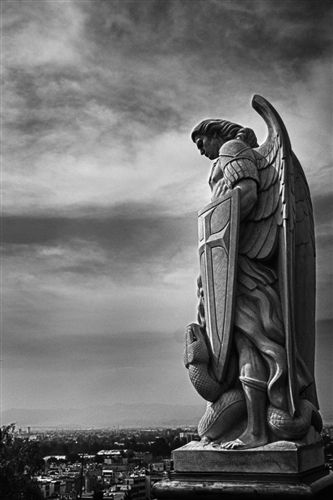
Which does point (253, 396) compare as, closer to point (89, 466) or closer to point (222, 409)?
point (222, 409)

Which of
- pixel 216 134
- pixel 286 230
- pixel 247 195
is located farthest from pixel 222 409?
pixel 216 134

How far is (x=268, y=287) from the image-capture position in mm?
6316

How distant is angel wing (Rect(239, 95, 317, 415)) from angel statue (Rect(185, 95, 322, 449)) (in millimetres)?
11

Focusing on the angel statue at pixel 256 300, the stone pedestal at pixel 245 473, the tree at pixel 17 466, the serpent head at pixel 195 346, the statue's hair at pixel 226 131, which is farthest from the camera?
the tree at pixel 17 466

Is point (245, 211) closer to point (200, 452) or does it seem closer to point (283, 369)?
point (283, 369)

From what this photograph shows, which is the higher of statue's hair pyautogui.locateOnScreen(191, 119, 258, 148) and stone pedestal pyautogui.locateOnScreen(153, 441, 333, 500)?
statue's hair pyautogui.locateOnScreen(191, 119, 258, 148)

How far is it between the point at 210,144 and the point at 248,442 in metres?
3.50

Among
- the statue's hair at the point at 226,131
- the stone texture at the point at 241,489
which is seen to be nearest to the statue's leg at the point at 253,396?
the stone texture at the point at 241,489

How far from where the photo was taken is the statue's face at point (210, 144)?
722 cm

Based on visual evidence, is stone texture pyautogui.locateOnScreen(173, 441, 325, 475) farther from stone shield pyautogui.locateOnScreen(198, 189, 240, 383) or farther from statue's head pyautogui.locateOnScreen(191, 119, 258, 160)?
statue's head pyautogui.locateOnScreen(191, 119, 258, 160)

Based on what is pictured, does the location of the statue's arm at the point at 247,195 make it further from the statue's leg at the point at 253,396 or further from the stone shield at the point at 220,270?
the statue's leg at the point at 253,396

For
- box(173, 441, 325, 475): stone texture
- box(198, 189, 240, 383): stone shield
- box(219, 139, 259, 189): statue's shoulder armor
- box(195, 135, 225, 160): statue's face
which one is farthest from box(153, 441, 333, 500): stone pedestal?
box(195, 135, 225, 160): statue's face

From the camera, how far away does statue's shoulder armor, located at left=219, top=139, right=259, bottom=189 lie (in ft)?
21.6

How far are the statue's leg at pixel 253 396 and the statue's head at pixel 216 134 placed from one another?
8.14ft
